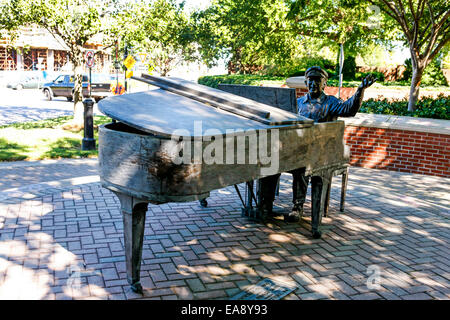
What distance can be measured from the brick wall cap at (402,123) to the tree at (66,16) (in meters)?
6.84

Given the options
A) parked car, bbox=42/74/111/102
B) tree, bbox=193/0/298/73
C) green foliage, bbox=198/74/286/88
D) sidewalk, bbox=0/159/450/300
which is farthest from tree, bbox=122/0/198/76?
sidewalk, bbox=0/159/450/300

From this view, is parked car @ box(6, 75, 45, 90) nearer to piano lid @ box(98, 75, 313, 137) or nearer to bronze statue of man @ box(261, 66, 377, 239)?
bronze statue of man @ box(261, 66, 377, 239)

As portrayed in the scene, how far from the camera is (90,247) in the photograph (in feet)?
15.5

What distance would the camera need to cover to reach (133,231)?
3.63 m

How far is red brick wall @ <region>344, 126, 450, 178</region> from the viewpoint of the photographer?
29.0 feet

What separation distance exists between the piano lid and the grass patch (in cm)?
582

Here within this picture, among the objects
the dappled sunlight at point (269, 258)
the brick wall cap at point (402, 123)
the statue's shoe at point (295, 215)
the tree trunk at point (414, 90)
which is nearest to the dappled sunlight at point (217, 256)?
the dappled sunlight at point (269, 258)

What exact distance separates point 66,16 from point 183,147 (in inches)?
361

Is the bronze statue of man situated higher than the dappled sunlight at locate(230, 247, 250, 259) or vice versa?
the bronze statue of man

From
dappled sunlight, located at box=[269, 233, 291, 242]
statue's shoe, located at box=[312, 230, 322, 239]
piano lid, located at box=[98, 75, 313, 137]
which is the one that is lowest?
dappled sunlight, located at box=[269, 233, 291, 242]

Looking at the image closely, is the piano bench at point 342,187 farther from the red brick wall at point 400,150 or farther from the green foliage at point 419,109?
the green foliage at point 419,109

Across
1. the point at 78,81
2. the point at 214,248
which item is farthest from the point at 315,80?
the point at 78,81

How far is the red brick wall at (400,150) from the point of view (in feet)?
29.0

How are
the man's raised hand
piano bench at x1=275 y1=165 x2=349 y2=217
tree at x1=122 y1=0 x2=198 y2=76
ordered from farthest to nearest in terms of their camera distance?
tree at x1=122 y1=0 x2=198 y2=76 → piano bench at x1=275 y1=165 x2=349 y2=217 → the man's raised hand
